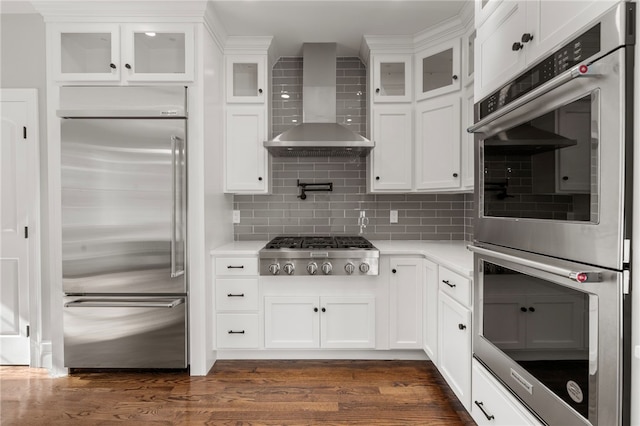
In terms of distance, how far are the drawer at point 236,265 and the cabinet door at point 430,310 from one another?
1.31 metres

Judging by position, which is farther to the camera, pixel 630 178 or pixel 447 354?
pixel 447 354

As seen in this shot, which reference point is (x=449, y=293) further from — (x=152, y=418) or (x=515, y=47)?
(x=152, y=418)

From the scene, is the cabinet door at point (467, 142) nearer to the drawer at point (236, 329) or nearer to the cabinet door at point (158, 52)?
the drawer at point (236, 329)

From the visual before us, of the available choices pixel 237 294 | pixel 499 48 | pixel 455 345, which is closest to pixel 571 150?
pixel 499 48

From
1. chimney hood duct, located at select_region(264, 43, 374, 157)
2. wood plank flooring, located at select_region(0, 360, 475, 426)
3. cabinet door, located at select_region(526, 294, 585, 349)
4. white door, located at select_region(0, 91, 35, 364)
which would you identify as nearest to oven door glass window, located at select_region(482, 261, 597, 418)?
cabinet door, located at select_region(526, 294, 585, 349)

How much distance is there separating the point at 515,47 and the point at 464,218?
2.35 meters

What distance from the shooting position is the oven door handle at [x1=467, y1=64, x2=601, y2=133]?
1001 mm

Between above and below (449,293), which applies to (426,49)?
above

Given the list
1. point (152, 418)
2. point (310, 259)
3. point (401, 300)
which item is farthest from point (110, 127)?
point (401, 300)

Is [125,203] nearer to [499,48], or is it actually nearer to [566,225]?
[499,48]

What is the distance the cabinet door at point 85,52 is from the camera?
2.75m

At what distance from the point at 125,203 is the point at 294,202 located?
58.2 inches

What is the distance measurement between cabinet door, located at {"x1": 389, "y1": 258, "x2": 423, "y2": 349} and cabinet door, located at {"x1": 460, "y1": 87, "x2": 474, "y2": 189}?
0.72 meters

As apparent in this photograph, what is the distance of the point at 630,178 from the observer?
940 millimetres
